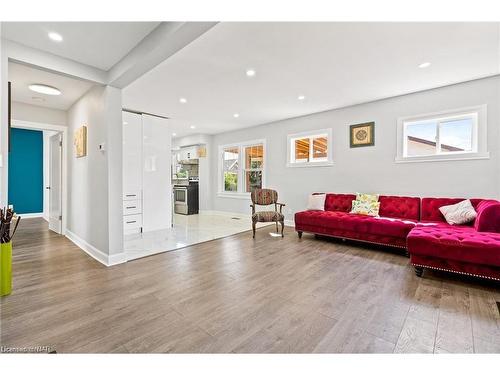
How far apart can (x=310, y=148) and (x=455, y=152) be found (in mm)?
2561

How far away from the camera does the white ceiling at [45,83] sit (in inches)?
116

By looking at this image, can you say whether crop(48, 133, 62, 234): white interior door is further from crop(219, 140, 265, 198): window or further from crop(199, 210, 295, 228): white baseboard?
crop(219, 140, 265, 198): window

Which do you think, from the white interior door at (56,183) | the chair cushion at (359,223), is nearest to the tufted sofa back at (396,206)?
the chair cushion at (359,223)

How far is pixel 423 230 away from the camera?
2805 millimetres

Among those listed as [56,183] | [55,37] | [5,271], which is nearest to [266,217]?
[5,271]

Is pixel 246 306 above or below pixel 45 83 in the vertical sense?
below

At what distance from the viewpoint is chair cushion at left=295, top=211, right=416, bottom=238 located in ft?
10.8

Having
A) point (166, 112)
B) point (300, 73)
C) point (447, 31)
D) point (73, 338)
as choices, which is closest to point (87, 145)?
point (166, 112)

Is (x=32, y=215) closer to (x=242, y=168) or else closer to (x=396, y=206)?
(x=242, y=168)

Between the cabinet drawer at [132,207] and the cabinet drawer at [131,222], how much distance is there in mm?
81

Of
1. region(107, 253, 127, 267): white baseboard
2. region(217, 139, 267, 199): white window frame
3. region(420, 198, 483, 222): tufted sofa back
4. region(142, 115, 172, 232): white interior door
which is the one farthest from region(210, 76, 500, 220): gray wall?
region(107, 253, 127, 267): white baseboard

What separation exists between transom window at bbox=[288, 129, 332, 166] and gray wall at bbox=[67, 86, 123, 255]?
3.79 meters
